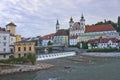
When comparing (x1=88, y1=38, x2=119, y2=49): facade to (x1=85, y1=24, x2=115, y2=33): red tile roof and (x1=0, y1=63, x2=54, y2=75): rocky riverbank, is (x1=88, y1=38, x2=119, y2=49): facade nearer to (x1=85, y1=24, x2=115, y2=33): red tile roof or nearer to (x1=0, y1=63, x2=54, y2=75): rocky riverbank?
(x1=85, y1=24, x2=115, y2=33): red tile roof

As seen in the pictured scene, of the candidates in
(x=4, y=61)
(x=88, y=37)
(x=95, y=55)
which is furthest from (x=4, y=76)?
(x=88, y=37)

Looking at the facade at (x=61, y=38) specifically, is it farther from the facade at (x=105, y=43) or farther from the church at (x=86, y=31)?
the facade at (x=105, y=43)

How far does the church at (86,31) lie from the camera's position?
4823 inches

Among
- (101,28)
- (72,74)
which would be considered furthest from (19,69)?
(101,28)

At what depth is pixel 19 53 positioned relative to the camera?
5647 centimetres

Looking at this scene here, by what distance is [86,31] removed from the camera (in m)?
134

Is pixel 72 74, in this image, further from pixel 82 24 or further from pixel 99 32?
pixel 82 24

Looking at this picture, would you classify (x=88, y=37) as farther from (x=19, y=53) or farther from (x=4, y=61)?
(x=4, y=61)

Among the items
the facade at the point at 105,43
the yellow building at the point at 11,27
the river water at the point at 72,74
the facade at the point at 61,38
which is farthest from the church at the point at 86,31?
the river water at the point at 72,74

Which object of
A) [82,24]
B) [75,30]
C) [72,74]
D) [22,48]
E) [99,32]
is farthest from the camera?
[75,30]

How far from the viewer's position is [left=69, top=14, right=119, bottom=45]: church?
402ft

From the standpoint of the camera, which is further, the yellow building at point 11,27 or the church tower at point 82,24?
the church tower at point 82,24

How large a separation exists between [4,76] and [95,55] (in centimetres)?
4985

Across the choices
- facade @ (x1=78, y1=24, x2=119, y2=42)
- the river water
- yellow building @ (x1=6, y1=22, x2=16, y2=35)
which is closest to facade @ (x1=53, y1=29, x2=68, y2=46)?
facade @ (x1=78, y1=24, x2=119, y2=42)
